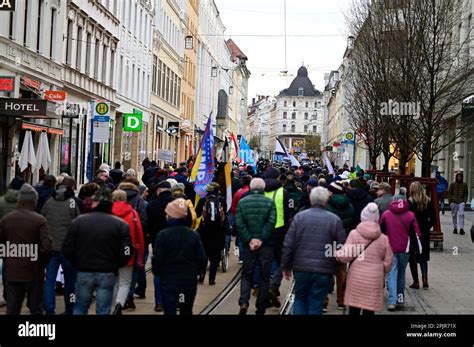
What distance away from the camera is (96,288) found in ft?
30.9

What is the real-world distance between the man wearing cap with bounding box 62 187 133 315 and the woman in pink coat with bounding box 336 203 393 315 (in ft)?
8.33

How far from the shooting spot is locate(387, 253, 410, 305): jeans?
A: 13.2 metres

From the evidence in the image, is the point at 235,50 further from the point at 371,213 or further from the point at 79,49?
the point at 371,213

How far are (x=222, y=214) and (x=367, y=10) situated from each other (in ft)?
62.4

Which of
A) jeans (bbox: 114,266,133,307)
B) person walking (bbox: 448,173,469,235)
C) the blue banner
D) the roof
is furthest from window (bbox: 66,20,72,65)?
the roof

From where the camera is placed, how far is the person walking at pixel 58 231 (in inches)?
441

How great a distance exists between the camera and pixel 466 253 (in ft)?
71.7

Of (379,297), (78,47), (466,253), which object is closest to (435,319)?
(379,297)

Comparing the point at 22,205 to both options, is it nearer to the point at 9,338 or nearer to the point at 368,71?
the point at 9,338

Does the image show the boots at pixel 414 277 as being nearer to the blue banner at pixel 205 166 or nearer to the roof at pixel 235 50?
the blue banner at pixel 205 166

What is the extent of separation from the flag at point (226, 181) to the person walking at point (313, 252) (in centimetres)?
651

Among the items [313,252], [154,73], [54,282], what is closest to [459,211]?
[313,252]

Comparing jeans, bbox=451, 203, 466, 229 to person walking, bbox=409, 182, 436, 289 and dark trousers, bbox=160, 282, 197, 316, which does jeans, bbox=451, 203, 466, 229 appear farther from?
dark trousers, bbox=160, 282, 197, 316

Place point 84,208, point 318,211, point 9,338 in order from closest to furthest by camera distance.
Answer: point 9,338, point 318,211, point 84,208
